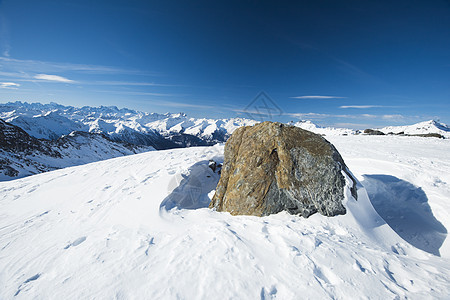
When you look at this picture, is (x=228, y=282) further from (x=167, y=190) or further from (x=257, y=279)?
(x=167, y=190)

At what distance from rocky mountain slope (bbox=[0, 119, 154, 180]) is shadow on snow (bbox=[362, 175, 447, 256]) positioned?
67.5m

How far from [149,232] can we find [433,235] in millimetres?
11111

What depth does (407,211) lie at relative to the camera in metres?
8.32

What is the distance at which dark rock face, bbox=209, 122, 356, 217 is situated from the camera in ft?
21.6

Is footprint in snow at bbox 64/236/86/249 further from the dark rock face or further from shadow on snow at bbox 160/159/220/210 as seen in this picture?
the dark rock face

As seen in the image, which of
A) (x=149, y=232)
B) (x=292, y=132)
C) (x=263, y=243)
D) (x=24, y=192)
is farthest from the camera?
(x=24, y=192)

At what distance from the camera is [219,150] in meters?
15.4

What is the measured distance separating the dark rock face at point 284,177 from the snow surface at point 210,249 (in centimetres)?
47

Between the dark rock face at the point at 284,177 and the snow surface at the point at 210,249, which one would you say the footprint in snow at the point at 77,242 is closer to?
the snow surface at the point at 210,249

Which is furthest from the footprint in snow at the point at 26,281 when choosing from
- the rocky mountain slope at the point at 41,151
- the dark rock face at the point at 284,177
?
the rocky mountain slope at the point at 41,151

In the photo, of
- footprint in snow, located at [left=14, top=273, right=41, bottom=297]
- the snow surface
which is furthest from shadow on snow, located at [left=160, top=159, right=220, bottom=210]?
footprint in snow, located at [left=14, top=273, right=41, bottom=297]

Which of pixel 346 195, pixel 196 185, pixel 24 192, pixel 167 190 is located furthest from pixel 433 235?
pixel 24 192

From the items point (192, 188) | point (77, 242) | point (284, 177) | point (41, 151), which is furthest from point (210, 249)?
point (41, 151)

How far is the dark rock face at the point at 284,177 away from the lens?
6586 millimetres
